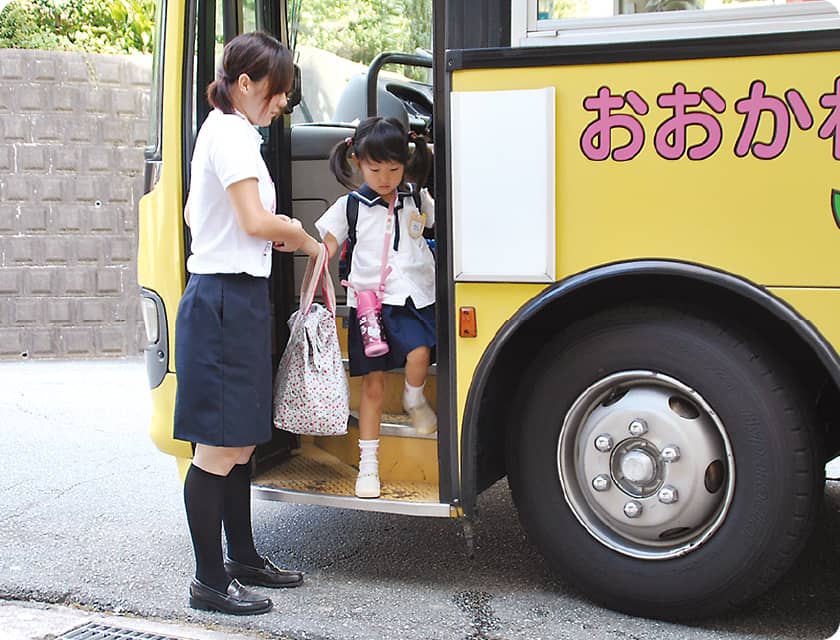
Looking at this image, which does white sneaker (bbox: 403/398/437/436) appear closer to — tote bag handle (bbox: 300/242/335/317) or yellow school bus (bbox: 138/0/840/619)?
yellow school bus (bbox: 138/0/840/619)

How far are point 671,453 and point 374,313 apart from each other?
112cm

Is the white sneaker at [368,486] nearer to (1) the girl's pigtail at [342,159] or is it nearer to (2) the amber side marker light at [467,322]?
(2) the amber side marker light at [467,322]

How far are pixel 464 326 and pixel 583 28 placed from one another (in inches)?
37.0

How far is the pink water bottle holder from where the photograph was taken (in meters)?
3.63

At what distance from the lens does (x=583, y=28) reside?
10.0ft

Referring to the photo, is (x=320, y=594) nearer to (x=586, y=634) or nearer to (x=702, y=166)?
(x=586, y=634)

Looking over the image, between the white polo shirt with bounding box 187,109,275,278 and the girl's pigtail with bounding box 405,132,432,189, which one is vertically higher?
the girl's pigtail with bounding box 405,132,432,189

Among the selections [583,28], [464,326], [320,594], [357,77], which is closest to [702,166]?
[583,28]

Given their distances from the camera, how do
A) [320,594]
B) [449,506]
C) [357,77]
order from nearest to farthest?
[449,506], [320,594], [357,77]

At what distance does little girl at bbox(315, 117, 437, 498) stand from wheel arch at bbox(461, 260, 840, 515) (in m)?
0.33

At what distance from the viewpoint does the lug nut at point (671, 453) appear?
10.2 feet

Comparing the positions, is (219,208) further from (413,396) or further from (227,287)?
(413,396)

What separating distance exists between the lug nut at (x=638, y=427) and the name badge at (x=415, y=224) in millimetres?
1059

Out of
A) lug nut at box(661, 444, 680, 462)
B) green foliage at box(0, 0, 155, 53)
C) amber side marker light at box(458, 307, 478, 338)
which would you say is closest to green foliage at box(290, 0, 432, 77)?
amber side marker light at box(458, 307, 478, 338)
